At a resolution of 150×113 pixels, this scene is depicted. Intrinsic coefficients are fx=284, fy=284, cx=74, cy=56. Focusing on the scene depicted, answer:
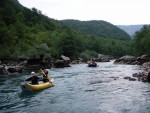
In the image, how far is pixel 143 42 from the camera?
88875 mm

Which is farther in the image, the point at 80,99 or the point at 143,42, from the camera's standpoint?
the point at 143,42

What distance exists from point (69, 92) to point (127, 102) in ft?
24.6

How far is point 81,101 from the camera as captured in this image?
80.8ft

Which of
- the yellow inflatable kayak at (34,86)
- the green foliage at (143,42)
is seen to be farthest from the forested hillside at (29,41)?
the yellow inflatable kayak at (34,86)

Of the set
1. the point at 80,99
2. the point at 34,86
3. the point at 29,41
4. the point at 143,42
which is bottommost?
the point at 80,99

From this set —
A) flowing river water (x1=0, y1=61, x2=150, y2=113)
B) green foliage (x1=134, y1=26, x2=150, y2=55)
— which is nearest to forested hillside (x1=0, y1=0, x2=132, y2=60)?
green foliage (x1=134, y1=26, x2=150, y2=55)

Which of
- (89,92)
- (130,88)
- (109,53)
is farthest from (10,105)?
(109,53)

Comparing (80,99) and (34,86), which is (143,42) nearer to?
(34,86)

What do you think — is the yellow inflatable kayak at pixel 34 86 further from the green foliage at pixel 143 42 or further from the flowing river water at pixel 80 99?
the green foliage at pixel 143 42

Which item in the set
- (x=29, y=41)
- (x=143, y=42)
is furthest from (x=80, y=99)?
(x=29, y=41)

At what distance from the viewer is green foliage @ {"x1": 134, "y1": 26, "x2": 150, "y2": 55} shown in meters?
86.9

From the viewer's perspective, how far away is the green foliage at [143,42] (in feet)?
285

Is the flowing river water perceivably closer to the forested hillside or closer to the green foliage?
the forested hillside

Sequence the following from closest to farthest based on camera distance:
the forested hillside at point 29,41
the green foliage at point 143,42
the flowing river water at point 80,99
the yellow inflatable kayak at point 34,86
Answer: the flowing river water at point 80,99, the yellow inflatable kayak at point 34,86, the forested hillside at point 29,41, the green foliage at point 143,42
